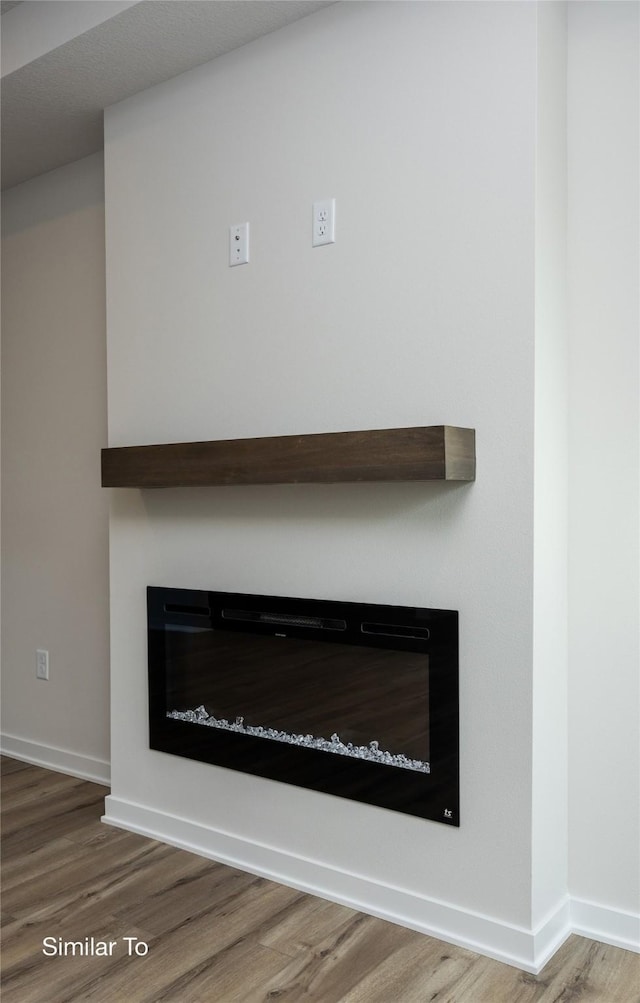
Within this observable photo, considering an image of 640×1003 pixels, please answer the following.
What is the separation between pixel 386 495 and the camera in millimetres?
2146

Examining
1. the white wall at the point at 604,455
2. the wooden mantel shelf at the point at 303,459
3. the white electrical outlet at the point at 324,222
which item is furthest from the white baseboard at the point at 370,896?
the white electrical outlet at the point at 324,222

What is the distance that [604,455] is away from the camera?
2057 mm

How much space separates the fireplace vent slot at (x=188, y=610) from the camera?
8.35ft

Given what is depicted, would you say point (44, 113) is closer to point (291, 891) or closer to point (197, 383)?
point (197, 383)

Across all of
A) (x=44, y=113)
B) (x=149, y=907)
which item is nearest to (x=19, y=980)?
(x=149, y=907)

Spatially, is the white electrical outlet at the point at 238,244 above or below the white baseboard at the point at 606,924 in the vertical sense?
above

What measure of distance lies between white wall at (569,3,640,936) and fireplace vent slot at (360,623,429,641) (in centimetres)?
38

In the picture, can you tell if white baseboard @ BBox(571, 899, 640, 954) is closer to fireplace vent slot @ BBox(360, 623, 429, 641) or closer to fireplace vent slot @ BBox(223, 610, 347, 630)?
fireplace vent slot @ BBox(360, 623, 429, 641)

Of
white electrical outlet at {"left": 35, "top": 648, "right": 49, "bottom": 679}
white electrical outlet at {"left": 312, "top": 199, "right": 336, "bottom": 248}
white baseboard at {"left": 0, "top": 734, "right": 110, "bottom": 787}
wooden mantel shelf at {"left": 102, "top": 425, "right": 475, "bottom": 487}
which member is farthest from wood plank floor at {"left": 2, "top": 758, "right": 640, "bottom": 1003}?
white electrical outlet at {"left": 312, "top": 199, "right": 336, "bottom": 248}

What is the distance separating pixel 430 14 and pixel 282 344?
2.92ft

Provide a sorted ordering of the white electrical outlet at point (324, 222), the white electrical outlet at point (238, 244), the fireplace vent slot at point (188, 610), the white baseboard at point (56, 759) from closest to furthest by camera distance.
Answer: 1. the white electrical outlet at point (324, 222)
2. the white electrical outlet at point (238, 244)
3. the fireplace vent slot at point (188, 610)
4. the white baseboard at point (56, 759)

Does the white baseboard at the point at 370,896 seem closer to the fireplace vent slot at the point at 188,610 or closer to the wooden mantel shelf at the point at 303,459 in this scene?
the fireplace vent slot at the point at 188,610

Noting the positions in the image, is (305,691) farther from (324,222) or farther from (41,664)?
(41,664)

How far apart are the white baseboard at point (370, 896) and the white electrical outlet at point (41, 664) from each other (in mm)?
917
